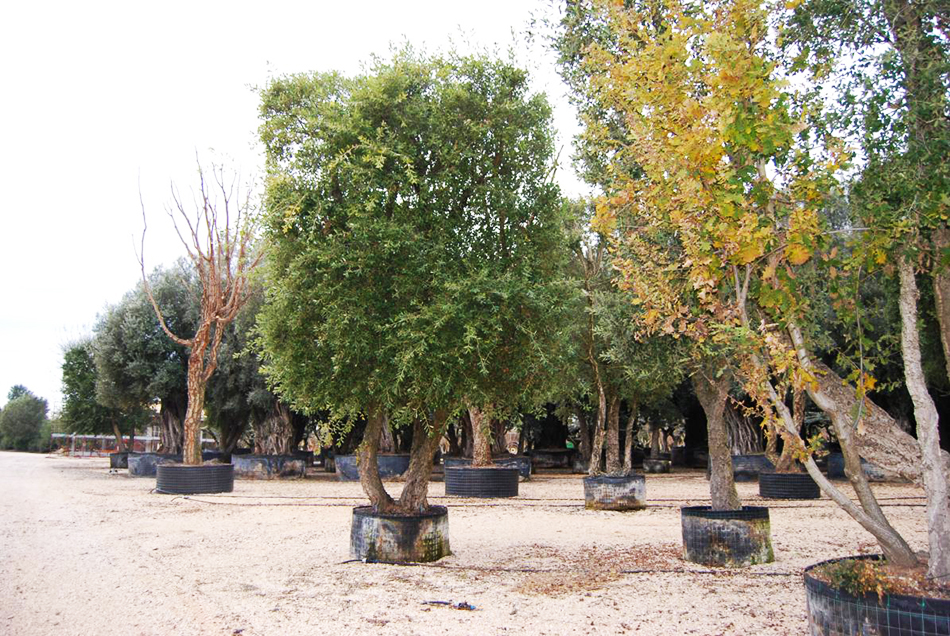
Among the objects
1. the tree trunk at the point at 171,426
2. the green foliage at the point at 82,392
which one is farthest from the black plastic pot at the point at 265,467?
the green foliage at the point at 82,392

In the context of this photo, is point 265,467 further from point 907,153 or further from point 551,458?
point 907,153

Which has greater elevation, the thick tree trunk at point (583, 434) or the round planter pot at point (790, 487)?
the thick tree trunk at point (583, 434)

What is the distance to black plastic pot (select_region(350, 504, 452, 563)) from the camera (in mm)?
8203

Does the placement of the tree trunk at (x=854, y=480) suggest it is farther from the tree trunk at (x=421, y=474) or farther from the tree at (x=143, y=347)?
the tree at (x=143, y=347)

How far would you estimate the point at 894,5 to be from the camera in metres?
5.52

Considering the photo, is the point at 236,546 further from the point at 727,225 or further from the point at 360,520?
the point at 727,225

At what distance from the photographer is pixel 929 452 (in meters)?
4.70

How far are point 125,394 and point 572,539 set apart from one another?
22654 mm

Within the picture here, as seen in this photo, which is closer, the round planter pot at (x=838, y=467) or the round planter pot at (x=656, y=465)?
the round planter pot at (x=838, y=467)

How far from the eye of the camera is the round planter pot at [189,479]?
60.3 feet

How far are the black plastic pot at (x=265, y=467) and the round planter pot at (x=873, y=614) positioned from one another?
77.3ft

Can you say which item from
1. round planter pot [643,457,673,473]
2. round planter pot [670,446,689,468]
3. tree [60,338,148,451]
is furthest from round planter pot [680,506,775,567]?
round planter pot [670,446,689,468]

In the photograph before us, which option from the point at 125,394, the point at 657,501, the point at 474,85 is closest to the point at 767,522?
the point at 474,85

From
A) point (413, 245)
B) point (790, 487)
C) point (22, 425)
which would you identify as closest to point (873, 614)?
point (413, 245)
